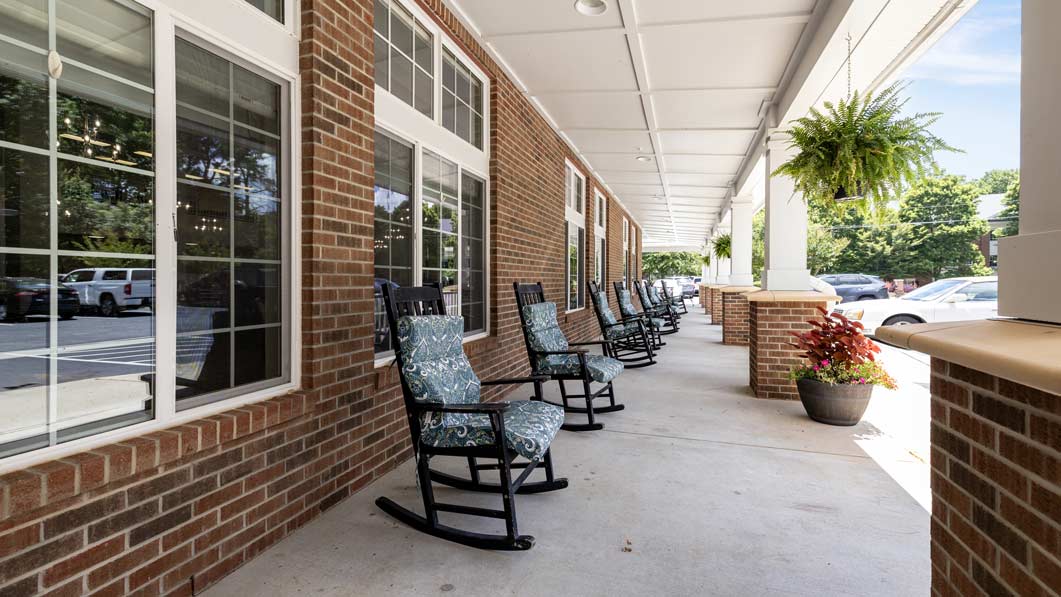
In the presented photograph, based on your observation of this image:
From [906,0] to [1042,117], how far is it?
2.41 metres

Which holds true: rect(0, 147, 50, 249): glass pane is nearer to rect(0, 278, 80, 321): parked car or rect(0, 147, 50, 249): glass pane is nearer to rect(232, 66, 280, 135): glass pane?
rect(0, 278, 80, 321): parked car

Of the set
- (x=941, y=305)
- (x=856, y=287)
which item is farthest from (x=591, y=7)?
(x=856, y=287)

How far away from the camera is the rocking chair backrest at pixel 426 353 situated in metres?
2.54

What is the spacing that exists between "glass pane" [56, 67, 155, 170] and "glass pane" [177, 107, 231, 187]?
0.47 ft

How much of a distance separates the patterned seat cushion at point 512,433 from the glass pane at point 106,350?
1.11m

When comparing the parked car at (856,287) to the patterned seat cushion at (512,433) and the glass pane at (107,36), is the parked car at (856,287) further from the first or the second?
the glass pane at (107,36)

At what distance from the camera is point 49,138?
5.15ft

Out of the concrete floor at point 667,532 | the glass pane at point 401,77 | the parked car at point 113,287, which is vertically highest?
the glass pane at point 401,77

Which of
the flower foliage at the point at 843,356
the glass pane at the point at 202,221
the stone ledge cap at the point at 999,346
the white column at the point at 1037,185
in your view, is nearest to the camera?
the stone ledge cap at the point at 999,346

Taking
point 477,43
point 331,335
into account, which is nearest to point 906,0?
point 477,43

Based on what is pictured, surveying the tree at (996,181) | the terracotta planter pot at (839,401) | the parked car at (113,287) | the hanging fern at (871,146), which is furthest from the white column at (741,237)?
the tree at (996,181)

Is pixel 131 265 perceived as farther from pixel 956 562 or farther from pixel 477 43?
pixel 477 43

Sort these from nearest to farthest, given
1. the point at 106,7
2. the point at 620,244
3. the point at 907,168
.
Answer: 1. the point at 106,7
2. the point at 907,168
3. the point at 620,244

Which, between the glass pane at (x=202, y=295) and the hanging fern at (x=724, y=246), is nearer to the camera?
the glass pane at (x=202, y=295)
